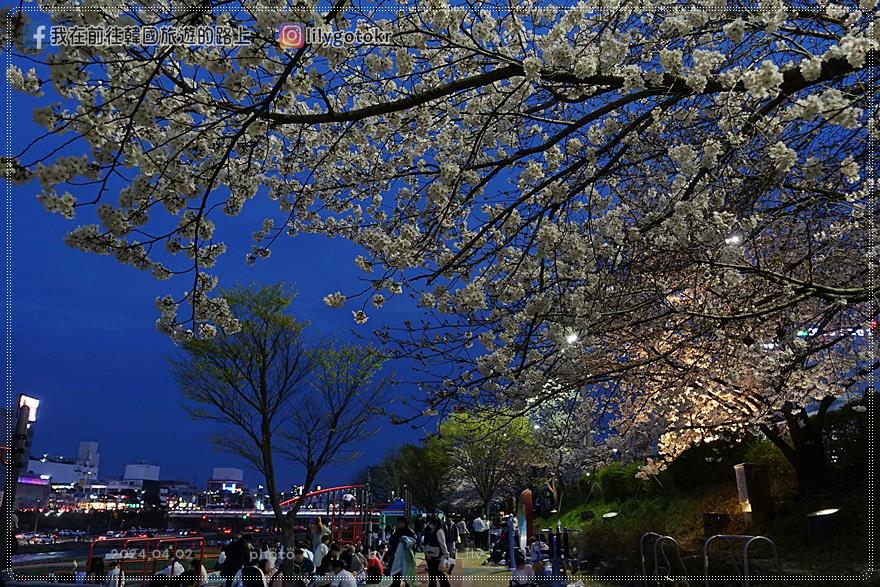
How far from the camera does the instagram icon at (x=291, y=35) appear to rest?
303 cm

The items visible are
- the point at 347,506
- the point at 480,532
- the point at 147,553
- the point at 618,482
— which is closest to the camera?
the point at 147,553

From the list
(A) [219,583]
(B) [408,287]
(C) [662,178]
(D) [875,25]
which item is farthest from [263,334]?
(D) [875,25]

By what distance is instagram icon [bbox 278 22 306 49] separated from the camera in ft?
9.95

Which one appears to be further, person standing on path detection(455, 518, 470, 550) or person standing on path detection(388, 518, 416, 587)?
person standing on path detection(455, 518, 470, 550)

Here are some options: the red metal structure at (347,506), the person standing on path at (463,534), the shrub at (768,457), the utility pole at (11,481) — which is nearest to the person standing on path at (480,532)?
the person standing on path at (463,534)

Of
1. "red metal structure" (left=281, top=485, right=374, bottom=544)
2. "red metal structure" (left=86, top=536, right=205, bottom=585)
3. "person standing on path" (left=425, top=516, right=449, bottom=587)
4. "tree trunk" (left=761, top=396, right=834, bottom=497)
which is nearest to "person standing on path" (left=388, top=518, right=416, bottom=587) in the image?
"person standing on path" (left=425, top=516, right=449, bottom=587)

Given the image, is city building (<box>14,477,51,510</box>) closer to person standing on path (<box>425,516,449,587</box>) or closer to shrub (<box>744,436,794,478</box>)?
person standing on path (<box>425,516,449,587</box>)

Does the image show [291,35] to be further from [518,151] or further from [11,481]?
[11,481]

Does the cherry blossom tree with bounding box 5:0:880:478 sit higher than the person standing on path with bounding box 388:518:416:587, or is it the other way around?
the cherry blossom tree with bounding box 5:0:880:478

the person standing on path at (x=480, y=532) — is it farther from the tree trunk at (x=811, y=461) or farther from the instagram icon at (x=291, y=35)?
the instagram icon at (x=291, y=35)

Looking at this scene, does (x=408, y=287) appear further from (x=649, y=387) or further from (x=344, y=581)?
(x=649, y=387)

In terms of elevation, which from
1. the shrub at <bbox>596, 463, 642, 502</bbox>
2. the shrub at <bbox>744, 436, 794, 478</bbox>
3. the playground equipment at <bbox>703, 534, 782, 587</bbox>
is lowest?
the playground equipment at <bbox>703, 534, 782, 587</bbox>

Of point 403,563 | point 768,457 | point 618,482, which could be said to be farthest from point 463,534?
point 403,563

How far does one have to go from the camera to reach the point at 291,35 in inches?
121
